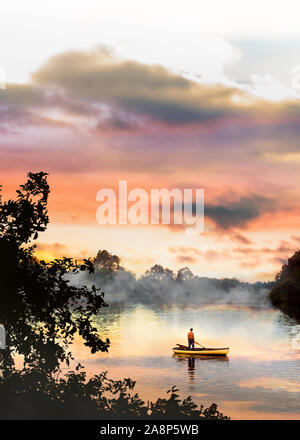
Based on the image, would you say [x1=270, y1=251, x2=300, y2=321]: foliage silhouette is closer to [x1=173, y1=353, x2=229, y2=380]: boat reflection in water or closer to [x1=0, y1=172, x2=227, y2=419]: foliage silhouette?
[x1=173, y1=353, x2=229, y2=380]: boat reflection in water

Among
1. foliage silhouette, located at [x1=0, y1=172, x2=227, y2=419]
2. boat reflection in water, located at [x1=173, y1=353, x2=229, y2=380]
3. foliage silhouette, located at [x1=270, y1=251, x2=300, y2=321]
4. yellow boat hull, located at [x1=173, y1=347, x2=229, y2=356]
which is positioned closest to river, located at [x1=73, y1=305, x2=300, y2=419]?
boat reflection in water, located at [x1=173, y1=353, x2=229, y2=380]

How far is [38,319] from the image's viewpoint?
20.6 metres

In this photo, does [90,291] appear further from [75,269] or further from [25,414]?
[25,414]

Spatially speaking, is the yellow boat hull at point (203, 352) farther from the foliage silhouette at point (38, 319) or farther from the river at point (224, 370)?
the foliage silhouette at point (38, 319)

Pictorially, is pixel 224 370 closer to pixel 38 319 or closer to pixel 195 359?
pixel 195 359

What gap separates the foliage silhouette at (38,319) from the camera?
20219mm

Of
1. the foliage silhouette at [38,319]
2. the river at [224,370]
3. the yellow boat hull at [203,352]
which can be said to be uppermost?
the foliage silhouette at [38,319]

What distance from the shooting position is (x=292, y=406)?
5191 cm

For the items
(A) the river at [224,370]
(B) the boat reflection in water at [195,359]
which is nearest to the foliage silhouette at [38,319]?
(A) the river at [224,370]

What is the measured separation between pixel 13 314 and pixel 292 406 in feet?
121

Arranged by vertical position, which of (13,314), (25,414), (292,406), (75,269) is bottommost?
(292,406)

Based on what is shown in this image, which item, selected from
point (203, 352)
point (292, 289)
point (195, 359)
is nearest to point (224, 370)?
point (203, 352)

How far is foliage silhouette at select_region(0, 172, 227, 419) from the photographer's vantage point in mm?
20219
